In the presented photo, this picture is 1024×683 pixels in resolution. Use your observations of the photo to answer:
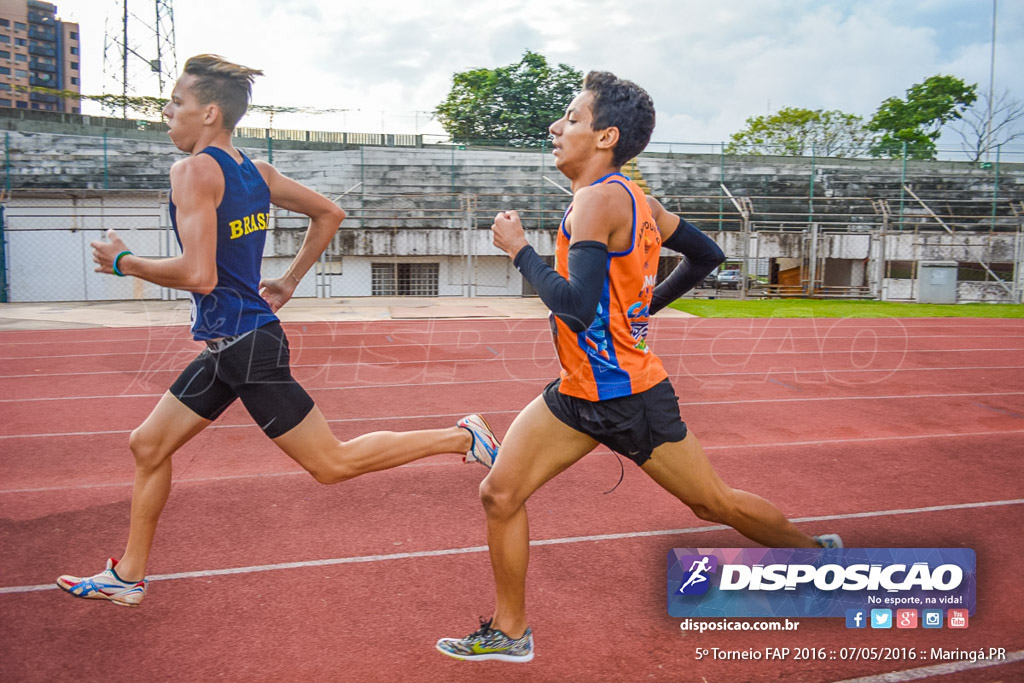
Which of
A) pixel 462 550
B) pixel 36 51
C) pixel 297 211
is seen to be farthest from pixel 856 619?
pixel 36 51

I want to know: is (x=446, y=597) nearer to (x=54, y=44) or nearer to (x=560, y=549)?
(x=560, y=549)

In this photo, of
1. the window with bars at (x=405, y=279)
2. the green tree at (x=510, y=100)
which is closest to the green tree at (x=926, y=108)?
the green tree at (x=510, y=100)

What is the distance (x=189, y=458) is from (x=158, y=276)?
10.7 ft

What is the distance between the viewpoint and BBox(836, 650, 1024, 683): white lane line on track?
8.62 ft

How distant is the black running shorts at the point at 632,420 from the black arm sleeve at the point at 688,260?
483mm

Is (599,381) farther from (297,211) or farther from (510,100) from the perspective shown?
(510,100)

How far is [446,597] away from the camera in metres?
3.21

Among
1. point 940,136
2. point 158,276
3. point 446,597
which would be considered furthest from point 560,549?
point 940,136

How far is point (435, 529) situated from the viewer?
3.98 meters

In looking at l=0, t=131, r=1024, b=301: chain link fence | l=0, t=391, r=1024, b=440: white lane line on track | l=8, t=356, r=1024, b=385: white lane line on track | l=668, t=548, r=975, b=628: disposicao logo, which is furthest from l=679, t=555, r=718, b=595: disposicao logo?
l=0, t=131, r=1024, b=301: chain link fence

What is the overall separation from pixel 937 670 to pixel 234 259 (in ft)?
9.55

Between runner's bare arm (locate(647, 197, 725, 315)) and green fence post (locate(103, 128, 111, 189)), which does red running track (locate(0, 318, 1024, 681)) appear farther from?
green fence post (locate(103, 128, 111, 189))

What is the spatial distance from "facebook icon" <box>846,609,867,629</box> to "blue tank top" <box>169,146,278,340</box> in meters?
2.52

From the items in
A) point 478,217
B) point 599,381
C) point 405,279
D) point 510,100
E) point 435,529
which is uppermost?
point 510,100
